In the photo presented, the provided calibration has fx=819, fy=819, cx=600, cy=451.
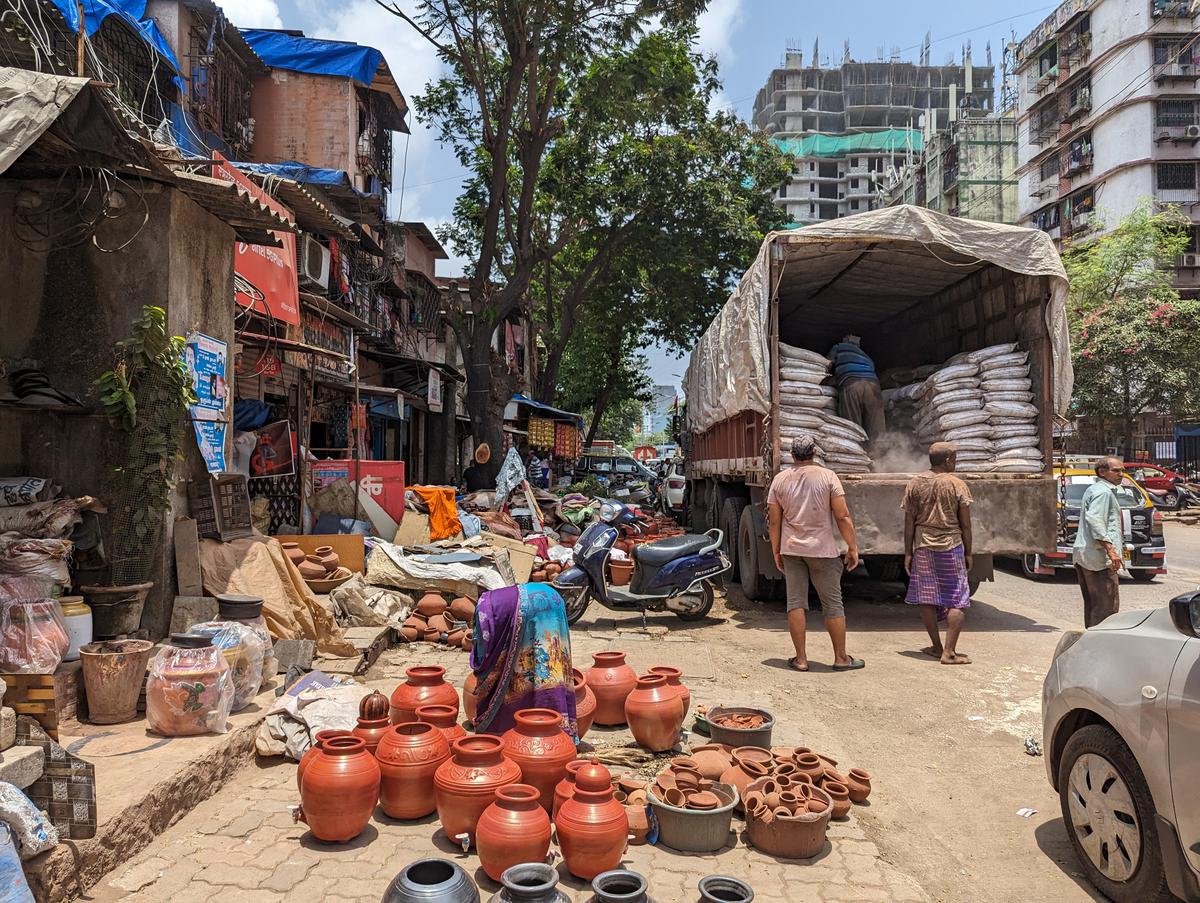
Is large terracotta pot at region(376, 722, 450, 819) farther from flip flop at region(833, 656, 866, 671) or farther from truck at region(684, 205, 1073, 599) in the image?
truck at region(684, 205, 1073, 599)

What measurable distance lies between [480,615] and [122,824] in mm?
1743

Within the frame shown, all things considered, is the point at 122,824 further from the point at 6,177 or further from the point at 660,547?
the point at 660,547

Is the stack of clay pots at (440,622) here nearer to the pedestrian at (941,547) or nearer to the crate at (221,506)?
the crate at (221,506)

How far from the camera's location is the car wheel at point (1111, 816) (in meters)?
2.81

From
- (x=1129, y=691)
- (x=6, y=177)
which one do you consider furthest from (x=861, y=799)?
(x=6, y=177)

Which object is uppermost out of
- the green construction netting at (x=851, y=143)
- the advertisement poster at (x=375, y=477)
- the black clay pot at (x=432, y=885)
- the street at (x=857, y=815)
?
the green construction netting at (x=851, y=143)

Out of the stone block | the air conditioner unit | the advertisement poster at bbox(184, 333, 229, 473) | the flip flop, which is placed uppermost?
the air conditioner unit

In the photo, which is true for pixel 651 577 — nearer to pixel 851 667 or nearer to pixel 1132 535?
pixel 851 667

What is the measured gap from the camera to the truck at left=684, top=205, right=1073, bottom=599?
7.95m

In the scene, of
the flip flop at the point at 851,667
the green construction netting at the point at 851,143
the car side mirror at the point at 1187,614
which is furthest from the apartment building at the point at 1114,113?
the green construction netting at the point at 851,143

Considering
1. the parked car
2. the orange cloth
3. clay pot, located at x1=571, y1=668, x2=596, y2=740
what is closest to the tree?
the parked car

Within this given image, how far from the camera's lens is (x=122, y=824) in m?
3.21

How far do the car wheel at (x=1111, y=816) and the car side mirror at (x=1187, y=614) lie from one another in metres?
0.53

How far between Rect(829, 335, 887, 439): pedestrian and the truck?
2.05 ft
